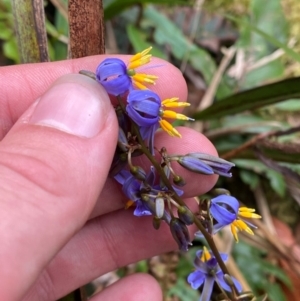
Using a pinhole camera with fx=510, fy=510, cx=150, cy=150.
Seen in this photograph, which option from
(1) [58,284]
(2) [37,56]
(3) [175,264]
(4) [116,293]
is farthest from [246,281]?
(2) [37,56]

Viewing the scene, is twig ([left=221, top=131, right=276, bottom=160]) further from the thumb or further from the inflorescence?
the thumb

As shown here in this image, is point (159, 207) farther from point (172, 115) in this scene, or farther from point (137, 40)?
point (137, 40)

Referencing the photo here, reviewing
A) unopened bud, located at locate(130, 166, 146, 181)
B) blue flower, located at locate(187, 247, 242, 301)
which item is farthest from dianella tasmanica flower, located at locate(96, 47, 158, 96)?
blue flower, located at locate(187, 247, 242, 301)

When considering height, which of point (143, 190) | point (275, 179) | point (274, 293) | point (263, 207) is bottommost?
point (274, 293)

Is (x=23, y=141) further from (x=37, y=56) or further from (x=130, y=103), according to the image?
(x=37, y=56)

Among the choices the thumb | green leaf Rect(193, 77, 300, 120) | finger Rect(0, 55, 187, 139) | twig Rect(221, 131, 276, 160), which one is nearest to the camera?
the thumb

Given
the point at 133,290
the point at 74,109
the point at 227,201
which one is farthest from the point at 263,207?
the point at 74,109

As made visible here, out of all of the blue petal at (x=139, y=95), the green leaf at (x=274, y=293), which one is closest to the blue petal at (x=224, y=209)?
the blue petal at (x=139, y=95)

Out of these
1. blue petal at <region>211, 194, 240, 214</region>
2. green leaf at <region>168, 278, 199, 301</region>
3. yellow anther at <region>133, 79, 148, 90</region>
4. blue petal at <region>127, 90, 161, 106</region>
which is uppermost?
yellow anther at <region>133, 79, 148, 90</region>
